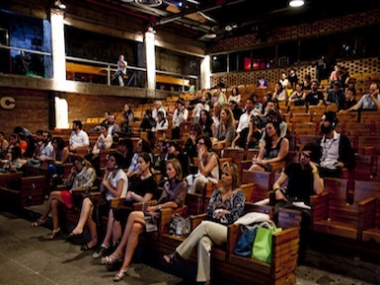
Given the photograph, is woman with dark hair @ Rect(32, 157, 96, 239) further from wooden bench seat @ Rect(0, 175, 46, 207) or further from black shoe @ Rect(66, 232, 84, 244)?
wooden bench seat @ Rect(0, 175, 46, 207)

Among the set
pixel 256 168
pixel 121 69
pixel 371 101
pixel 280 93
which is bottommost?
pixel 256 168

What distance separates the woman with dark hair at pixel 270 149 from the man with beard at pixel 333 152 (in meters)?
0.49

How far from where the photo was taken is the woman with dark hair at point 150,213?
3261 mm

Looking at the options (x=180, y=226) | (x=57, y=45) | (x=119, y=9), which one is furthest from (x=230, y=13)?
(x=180, y=226)

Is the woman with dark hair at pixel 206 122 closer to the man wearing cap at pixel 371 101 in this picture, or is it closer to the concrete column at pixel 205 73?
the man wearing cap at pixel 371 101

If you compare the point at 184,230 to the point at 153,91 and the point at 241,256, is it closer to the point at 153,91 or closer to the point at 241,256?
the point at 241,256

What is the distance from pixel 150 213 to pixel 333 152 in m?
2.16

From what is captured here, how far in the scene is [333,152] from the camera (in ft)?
13.0

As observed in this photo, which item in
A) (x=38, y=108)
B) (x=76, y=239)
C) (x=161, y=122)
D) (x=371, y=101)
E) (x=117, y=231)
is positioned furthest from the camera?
(x=38, y=108)

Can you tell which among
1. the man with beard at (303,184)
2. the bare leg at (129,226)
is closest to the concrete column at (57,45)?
the bare leg at (129,226)

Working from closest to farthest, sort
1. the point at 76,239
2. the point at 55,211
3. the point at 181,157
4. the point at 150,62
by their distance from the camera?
the point at 76,239
the point at 55,211
the point at 181,157
the point at 150,62

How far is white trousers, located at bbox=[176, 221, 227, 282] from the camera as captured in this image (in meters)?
2.77

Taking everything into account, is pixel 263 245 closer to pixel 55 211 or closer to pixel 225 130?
pixel 55 211


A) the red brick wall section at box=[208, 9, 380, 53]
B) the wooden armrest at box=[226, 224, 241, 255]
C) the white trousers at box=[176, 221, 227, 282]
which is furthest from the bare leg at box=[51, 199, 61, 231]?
the red brick wall section at box=[208, 9, 380, 53]
